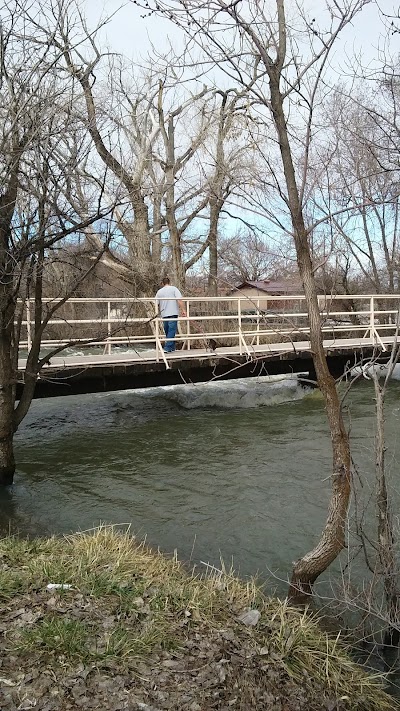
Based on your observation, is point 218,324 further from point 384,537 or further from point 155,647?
point 155,647

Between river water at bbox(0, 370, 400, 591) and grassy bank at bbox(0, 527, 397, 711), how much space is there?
1.36m

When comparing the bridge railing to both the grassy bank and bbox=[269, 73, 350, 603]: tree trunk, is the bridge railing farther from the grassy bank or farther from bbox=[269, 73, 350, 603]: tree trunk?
the grassy bank

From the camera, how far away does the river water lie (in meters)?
6.45

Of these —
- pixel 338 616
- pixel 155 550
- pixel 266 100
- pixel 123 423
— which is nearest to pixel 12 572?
pixel 155 550

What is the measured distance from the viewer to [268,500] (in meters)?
7.55

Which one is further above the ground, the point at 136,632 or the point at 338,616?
the point at 136,632

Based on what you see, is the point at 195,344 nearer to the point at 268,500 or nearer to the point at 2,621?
the point at 268,500

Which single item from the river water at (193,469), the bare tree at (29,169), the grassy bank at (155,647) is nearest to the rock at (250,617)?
the grassy bank at (155,647)

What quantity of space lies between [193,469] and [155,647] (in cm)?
587

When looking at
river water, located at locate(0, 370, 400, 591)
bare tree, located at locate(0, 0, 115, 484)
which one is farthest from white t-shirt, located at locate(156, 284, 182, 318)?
bare tree, located at locate(0, 0, 115, 484)

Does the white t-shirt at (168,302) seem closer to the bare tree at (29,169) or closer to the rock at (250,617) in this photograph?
the bare tree at (29,169)

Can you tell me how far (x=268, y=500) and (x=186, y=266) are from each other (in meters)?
18.7

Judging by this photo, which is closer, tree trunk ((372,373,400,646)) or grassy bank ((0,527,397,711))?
grassy bank ((0,527,397,711))

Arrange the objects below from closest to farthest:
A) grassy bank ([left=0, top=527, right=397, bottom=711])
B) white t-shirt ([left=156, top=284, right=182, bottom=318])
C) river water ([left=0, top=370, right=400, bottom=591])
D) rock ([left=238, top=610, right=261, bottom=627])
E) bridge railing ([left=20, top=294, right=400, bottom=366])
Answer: grassy bank ([left=0, top=527, right=397, bottom=711]) < rock ([left=238, top=610, right=261, bottom=627]) < river water ([left=0, top=370, right=400, bottom=591]) < bridge railing ([left=20, top=294, right=400, bottom=366]) < white t-shirt ([left=156, top=284, right=182, bottom=318])
